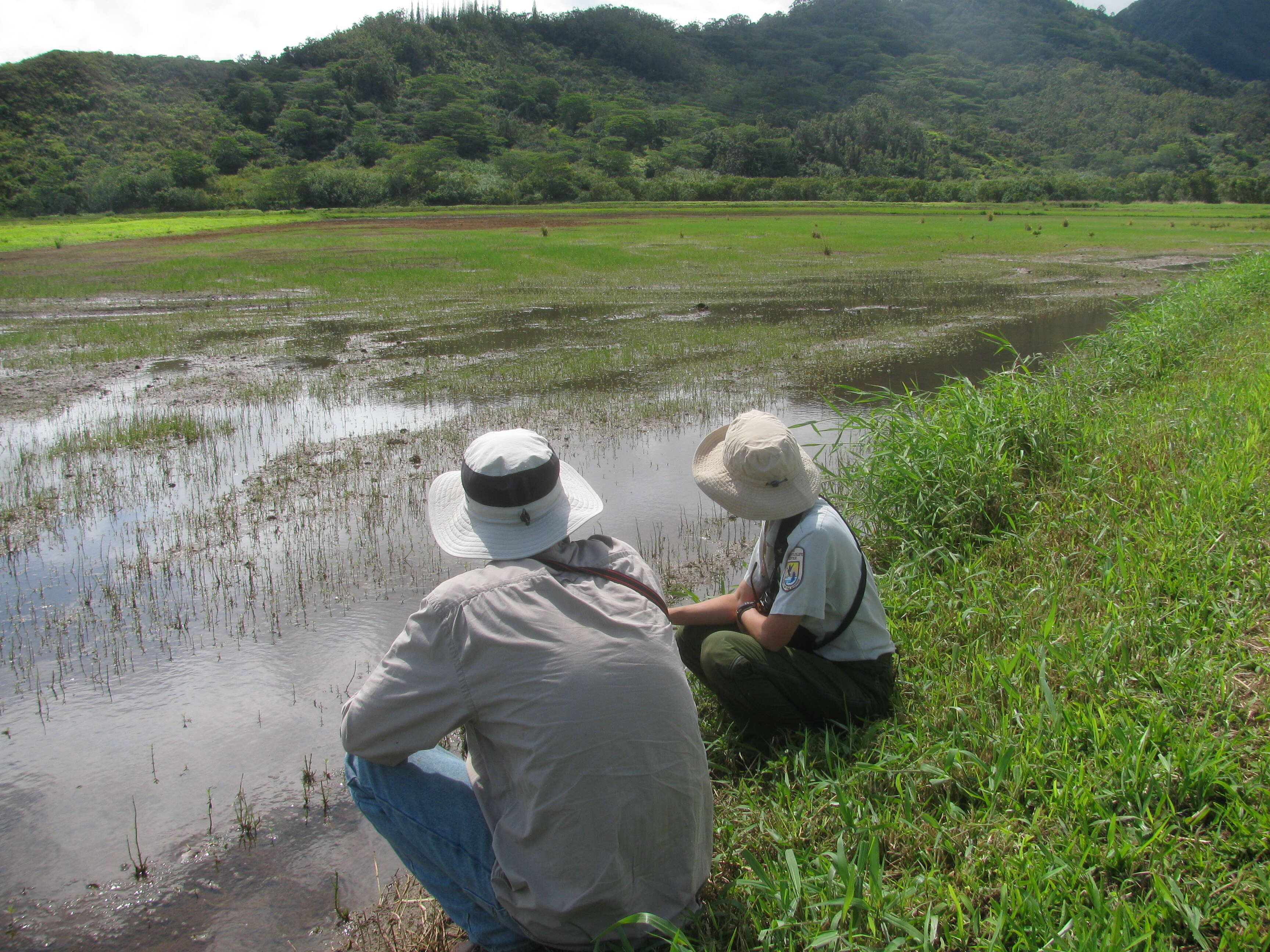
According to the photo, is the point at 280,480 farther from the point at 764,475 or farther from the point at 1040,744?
the point at 1040,744

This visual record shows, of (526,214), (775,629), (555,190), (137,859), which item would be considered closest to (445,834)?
(775,629)

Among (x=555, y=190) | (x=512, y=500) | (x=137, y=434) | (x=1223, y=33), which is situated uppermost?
(x=1223, y=33)

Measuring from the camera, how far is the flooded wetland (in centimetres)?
302

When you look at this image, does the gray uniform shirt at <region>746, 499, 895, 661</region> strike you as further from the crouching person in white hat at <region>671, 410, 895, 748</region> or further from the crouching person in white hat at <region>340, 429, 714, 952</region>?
the crouching person in white hat at <region>340, 429, 714, 952</region>

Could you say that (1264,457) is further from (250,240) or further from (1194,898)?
(250,240)

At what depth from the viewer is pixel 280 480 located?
6723 millimetres

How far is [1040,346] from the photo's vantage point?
12211mm

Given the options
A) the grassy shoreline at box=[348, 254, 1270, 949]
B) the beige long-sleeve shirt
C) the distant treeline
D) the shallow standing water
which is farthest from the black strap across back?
the distant treeline

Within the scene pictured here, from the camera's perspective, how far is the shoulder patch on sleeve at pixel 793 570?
261 centimetres

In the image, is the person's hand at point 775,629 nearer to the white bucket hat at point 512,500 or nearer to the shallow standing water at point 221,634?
the white bucket hat at point 512,500

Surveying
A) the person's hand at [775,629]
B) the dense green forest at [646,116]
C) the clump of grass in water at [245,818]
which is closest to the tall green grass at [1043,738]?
the person's hand at [775,629]

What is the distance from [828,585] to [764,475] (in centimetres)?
42

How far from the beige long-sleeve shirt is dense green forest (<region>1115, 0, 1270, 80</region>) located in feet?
665

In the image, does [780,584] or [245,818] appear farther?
[245,818]
